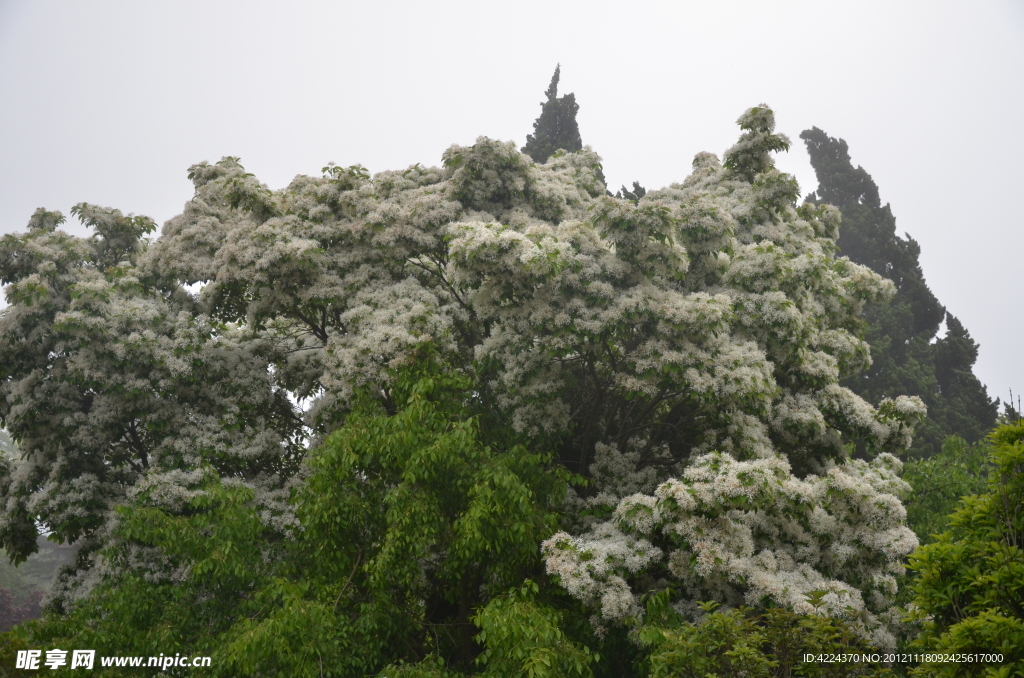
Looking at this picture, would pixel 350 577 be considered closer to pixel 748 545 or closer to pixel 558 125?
pixel 748 545

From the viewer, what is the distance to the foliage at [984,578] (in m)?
4.64

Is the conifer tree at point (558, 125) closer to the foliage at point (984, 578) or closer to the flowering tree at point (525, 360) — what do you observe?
the flowering tree at point (525, 360)

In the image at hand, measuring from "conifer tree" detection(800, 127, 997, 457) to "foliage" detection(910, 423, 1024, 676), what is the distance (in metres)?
23.2

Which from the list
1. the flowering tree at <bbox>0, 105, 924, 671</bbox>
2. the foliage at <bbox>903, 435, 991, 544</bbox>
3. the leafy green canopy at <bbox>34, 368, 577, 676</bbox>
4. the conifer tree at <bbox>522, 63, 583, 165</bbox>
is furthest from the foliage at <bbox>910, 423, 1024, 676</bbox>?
the conifer tree at <bbox>522, 63, 583, 165</bbox>

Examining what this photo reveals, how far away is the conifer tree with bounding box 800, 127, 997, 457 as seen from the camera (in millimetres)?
27766

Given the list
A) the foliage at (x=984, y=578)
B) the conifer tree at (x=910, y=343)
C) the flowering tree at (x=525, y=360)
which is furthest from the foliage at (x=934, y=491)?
the foliage at (x=984, y=578)

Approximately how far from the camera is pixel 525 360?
1066 cm

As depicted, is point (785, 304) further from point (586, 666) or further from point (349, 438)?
point (349, 438)

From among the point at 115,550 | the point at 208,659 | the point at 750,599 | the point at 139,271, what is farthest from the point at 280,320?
the point at 750,599

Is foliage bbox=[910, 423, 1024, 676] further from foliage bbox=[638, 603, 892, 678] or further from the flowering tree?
the flowering tree

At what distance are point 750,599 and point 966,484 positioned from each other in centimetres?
1136

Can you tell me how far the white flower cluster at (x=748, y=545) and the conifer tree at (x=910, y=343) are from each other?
786 inches

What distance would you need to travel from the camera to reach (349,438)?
8836 mm

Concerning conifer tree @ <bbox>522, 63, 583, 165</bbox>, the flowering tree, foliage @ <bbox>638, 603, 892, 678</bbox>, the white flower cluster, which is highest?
conifer tree @ <bbox>522, 63, 583, 165</bbox>
